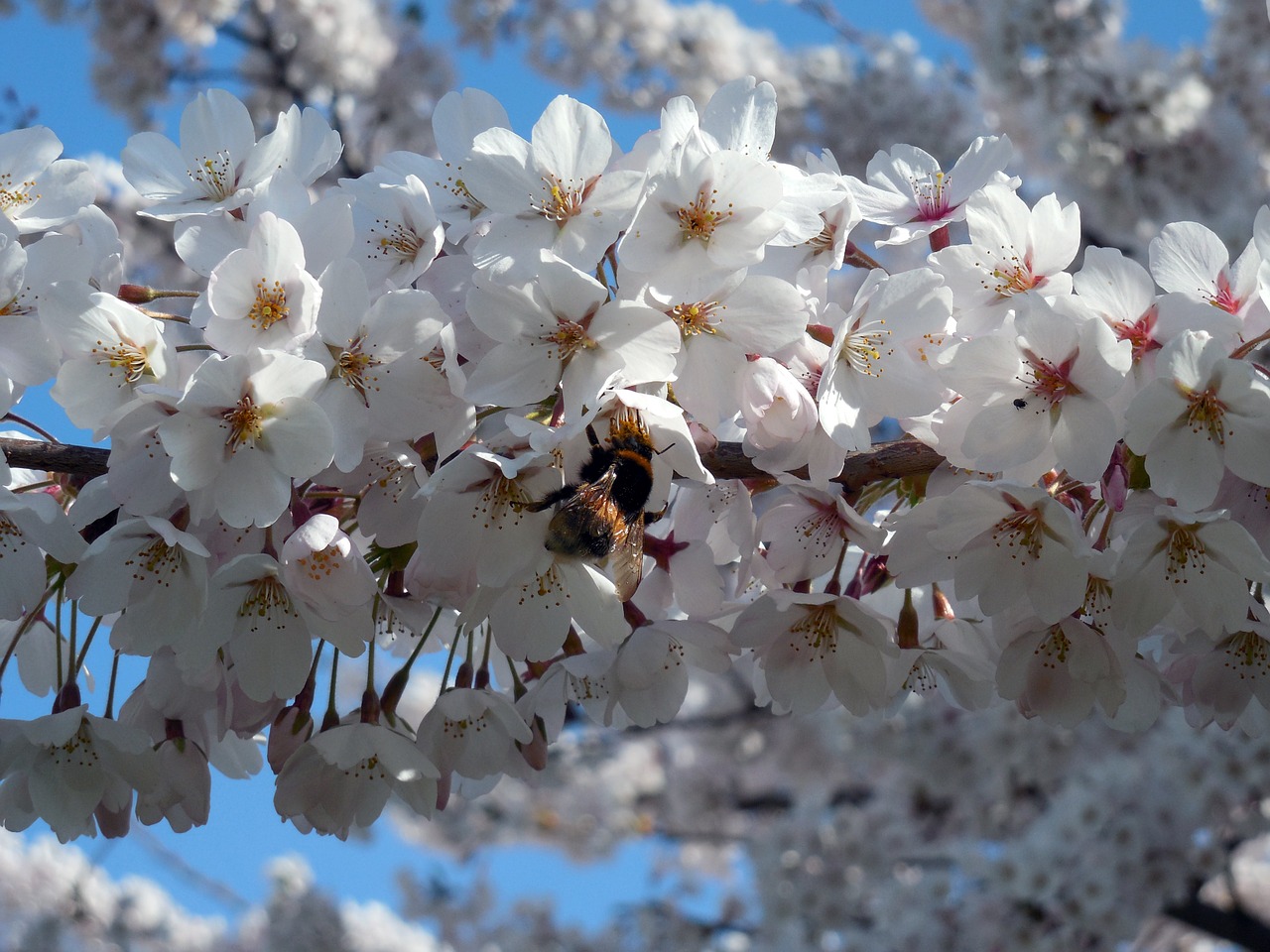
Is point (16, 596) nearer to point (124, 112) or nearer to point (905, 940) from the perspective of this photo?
point (905, 940)

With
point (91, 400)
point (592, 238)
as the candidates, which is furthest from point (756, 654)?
point (91, 400)

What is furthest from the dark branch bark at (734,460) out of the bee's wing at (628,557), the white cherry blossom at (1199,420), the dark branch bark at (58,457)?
the white cherry blossom at (1199,420)

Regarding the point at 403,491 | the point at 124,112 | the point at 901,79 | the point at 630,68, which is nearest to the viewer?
the point at 403,491

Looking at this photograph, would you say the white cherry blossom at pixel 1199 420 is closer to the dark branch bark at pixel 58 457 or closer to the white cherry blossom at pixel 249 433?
the white cherry blossom at pixel 249 433

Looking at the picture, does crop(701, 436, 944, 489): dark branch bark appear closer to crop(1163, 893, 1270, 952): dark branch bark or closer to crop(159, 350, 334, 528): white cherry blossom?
crop(159, 350, 334, 528): white cherry blossom

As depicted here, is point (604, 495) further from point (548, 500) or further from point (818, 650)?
point (818, 650)

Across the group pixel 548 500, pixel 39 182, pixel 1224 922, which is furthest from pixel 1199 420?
pixel 1224 922
